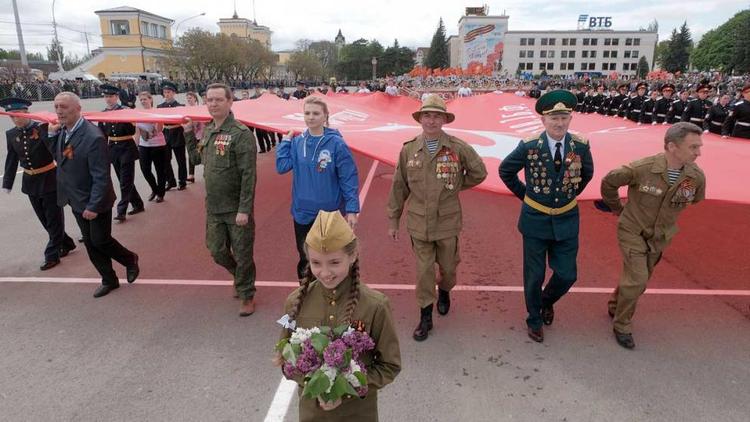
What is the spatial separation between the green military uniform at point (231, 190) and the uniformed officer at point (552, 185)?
1.94m

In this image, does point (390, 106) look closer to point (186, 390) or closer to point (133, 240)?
point (133, 240)

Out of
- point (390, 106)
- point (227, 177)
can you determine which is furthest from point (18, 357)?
point (390, 106)

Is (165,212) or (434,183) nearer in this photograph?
(434,183)

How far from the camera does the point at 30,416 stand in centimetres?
275

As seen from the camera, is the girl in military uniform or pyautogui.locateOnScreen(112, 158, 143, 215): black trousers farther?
pyautogui.locateOnScreen(112, 158, 143, 215): black trousers

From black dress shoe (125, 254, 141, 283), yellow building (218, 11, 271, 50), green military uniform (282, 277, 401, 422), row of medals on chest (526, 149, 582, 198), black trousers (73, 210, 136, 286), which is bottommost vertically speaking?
black dress shoe (125, 254, 141, 283)

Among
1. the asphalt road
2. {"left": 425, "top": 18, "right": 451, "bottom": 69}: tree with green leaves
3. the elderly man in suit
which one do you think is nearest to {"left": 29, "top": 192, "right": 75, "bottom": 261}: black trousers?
the asphalt road

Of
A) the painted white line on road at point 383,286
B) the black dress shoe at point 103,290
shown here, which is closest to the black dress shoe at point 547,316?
the painted white line on road at point 383,286

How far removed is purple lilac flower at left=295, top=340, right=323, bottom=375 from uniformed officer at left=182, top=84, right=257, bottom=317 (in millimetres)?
A: 2372

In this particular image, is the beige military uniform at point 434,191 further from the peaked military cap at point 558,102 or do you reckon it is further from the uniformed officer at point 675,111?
the uniformed officer at point 675,111

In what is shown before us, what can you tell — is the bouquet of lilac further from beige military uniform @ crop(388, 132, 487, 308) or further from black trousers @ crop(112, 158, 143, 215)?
black trousers @ crop(112, 158, 143, 215)

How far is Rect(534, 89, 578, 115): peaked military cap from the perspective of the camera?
3.13 meters

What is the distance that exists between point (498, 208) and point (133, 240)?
5176 mm

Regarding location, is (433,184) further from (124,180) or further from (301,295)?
(124,180)
